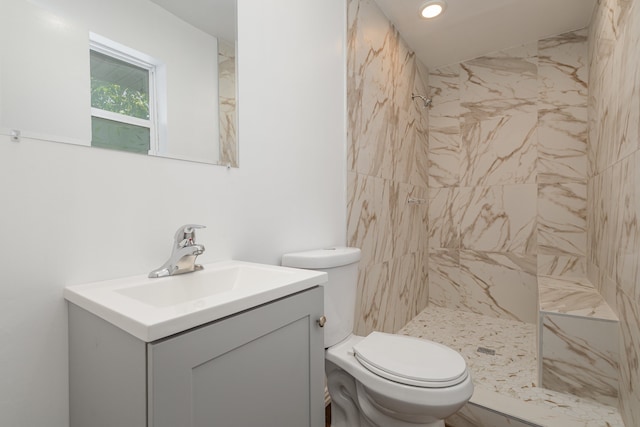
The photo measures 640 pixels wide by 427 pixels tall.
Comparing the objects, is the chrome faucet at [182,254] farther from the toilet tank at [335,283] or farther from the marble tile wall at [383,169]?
the marble tile wall at [383,169]

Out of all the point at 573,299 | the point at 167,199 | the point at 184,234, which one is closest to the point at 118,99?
the point at 167,199

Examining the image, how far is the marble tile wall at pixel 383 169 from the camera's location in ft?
6.15

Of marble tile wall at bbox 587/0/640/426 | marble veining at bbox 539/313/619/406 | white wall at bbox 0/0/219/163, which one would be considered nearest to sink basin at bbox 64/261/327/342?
white wall at bbox 0/0/219/163

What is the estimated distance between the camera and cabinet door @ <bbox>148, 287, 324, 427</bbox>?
55 centimetres

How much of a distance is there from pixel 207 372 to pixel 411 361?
0.82 m

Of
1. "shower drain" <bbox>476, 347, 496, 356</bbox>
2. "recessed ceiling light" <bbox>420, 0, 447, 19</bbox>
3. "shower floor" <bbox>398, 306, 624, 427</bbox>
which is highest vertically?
"recessed ceiling light" <bbox>420, 0, 447, 19</bbox>

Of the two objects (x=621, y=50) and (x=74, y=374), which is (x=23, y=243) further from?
(x=621, y=50)

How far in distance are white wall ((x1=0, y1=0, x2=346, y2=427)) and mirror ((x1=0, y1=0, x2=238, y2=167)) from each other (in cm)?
5

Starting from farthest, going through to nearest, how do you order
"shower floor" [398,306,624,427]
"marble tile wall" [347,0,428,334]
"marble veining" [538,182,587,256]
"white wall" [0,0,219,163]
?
Result: "marble veining" [538,182,587,256]
"marble tile wall" [347,0,428,334]
"shower floor" [398,306,624,427]
"white wall" [0,0,219,163]

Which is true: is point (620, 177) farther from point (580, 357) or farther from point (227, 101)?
point (227, 101)

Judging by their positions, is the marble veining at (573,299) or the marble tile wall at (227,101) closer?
the marble tile wall at (227,101)

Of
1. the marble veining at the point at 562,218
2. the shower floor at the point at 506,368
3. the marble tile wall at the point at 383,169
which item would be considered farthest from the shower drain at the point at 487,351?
the marble veining at the point at 562,218

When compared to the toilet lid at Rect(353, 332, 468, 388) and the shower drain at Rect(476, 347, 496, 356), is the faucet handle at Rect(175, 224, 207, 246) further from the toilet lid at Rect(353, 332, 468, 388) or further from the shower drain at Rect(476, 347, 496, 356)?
the shower drain at Rect(476, 347, 496, 356)

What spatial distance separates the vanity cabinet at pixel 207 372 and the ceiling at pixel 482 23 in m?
2.22
